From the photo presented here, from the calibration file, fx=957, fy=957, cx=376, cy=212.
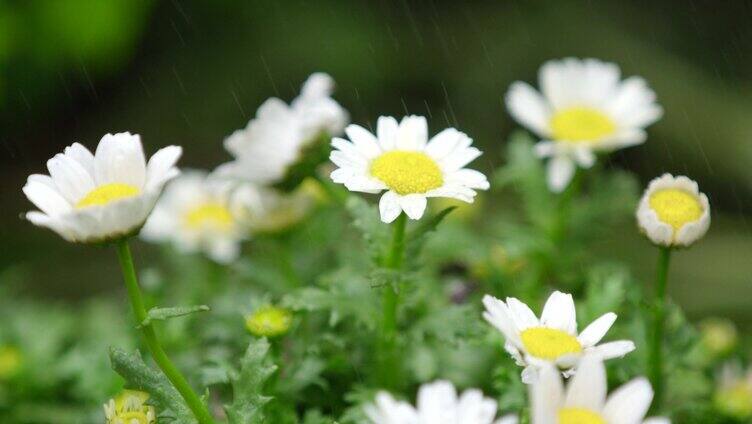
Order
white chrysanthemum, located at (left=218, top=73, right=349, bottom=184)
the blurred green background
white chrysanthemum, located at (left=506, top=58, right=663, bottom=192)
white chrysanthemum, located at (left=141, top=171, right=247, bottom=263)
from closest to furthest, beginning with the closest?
white chrysanthemum, located at (left=218, top=73, right=349, bottom=184) < white chrysanthemum, located at (left=506, top=58, right=663, bottom=192) < white chrysanthemum, located at (left=141, top=171, right=247, bottom=263) < the blurred green background

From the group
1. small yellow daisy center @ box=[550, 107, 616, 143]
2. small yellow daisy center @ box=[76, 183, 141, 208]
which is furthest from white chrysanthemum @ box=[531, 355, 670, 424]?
small yellow daisy center @ box=[550, 107, 616, 143]

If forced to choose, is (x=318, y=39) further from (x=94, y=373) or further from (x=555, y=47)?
(x=94, y=373)

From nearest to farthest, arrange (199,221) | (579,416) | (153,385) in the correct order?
(579,416), (153,385), (199,221)

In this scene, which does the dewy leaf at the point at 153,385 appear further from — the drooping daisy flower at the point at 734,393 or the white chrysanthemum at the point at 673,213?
the drooping daisy flower at the point at 734,393

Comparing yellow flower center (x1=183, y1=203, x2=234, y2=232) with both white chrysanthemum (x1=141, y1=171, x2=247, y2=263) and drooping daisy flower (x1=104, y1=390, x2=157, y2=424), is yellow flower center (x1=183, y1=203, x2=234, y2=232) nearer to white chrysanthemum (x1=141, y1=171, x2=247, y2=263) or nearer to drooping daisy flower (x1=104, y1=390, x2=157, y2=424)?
white chrysanthemum (x1=141, y1=171, x2=247, y2=263)

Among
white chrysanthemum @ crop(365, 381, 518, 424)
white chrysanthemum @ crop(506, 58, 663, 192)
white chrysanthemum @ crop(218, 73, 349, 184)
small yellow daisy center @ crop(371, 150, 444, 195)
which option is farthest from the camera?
white chrysanthemum @ crop(506, 58, 663, 192)

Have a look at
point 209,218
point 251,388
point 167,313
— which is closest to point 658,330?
point 251,388

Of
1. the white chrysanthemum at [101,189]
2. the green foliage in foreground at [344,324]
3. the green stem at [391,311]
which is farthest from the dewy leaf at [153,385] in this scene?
the green stem at [391,311]

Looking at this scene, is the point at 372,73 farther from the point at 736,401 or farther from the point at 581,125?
the point at 736,401
